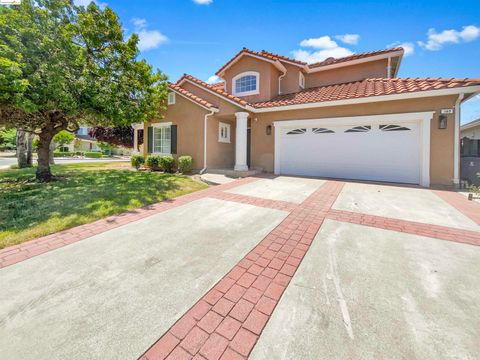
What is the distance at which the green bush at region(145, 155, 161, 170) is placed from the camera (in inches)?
513

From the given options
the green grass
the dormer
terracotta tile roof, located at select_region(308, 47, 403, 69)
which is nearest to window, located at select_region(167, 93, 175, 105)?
the dormer

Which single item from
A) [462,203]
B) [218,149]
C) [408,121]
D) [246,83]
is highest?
[246,83]

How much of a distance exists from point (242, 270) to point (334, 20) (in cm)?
1324

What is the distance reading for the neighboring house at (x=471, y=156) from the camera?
9617 millimetres

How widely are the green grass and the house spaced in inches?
181

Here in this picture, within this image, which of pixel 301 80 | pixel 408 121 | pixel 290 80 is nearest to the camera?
pixel 408 121

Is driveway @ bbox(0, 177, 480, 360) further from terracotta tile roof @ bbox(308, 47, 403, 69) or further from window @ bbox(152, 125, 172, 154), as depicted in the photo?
terracotta tile roof @ bbox(308, 47, 403, 69)

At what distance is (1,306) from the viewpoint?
2354 mm

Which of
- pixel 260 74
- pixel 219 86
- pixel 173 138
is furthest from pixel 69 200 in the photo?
pixel 219 86

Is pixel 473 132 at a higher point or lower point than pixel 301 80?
lower

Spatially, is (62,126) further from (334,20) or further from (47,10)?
(334,20)

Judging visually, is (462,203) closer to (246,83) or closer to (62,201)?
(62,201)

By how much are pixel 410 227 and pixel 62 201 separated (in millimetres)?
8813

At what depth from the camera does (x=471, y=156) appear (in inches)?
423
